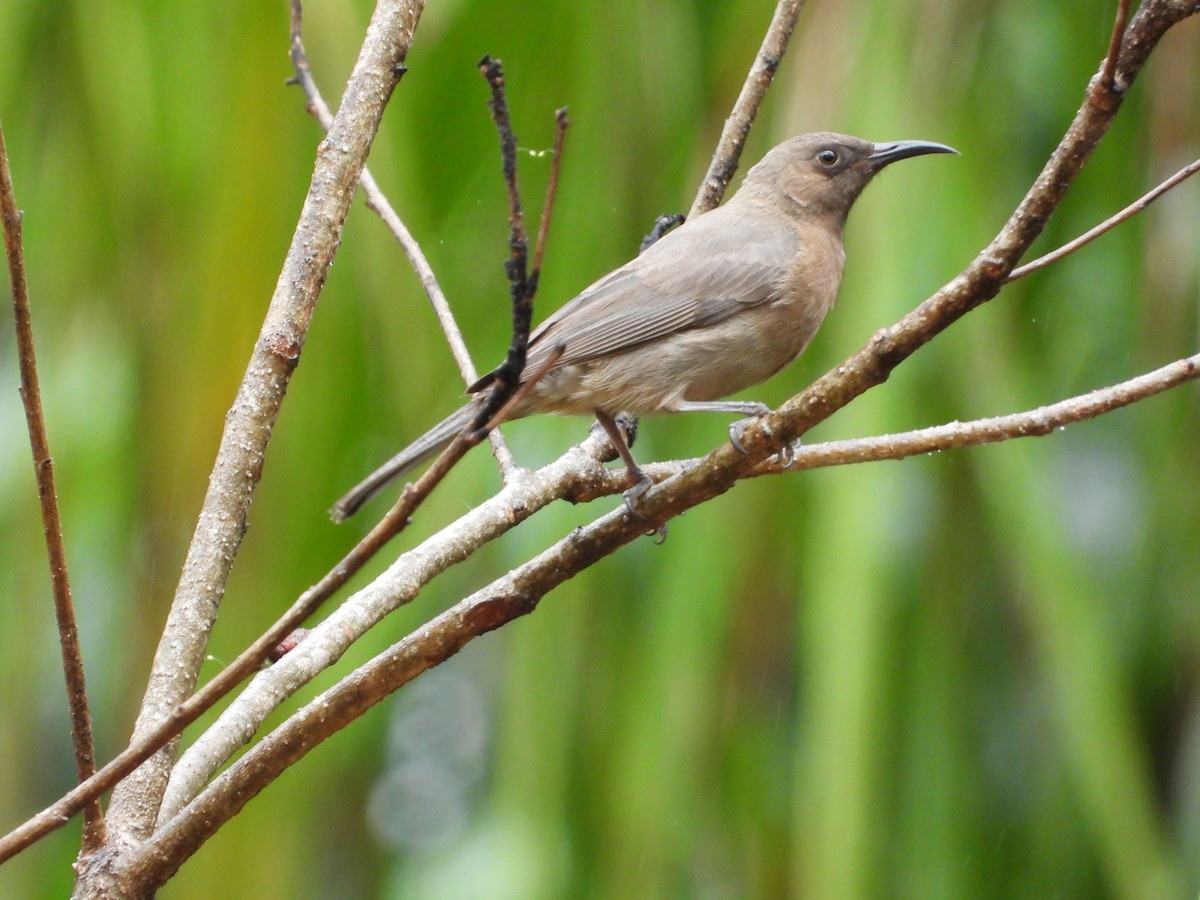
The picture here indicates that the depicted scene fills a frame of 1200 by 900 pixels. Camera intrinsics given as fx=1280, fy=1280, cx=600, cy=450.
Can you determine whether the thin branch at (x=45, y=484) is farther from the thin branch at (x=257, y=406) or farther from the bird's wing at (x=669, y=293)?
the bird's wing at (x=669, y=293)

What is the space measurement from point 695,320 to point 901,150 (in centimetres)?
83

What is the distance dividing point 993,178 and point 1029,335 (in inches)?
18.3

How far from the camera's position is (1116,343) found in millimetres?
3791

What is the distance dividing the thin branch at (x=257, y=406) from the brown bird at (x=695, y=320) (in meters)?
0.92

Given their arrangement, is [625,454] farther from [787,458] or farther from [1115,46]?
[1115,46]

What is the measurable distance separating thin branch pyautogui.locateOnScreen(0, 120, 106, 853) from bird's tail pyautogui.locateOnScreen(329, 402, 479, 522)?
68 centimetres

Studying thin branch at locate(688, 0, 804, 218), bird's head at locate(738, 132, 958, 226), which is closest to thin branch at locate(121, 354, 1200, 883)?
thin branch at locate(688, 0, 804, 218)

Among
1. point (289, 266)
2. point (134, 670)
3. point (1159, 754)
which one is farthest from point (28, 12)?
point (1159, 754)

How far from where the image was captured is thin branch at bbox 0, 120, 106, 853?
1.51 meters

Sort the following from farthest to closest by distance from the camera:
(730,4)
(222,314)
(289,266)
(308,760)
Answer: (730,4)
(308,760)
(222,314)
(289,266)

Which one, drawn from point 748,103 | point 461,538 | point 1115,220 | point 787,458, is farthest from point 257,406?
point 748,103

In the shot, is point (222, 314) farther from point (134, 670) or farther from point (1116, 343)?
point (1116, 343)

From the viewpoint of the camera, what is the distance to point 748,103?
2930mm

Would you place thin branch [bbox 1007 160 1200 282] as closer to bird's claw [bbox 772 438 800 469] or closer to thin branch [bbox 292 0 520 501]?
bird's claw [bbox 772 438 800 469]
